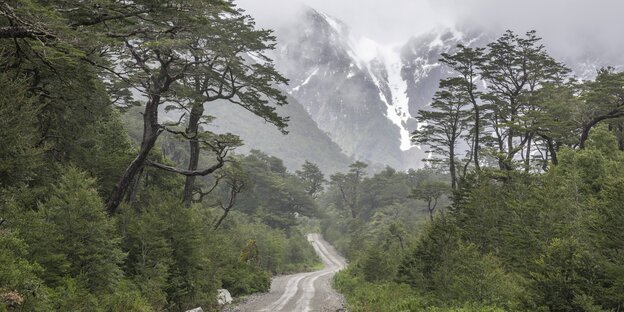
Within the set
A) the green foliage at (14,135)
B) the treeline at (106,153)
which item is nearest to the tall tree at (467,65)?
the treeline at (106,153)

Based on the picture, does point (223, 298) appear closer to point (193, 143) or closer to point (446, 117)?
point (193, 143)

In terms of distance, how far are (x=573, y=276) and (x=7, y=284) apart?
11.8 m

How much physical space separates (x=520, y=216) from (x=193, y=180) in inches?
653

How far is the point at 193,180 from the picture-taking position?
23.3 meters

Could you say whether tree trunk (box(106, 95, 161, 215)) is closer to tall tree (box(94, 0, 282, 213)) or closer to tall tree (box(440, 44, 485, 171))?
tall tree (box(94, 0, 282, 213))

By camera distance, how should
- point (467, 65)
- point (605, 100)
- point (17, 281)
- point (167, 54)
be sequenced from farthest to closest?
point (467, 65) < point (605, 100) < point (167, 54) < point (17, 281)

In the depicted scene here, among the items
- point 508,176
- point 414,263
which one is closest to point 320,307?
point 414,263

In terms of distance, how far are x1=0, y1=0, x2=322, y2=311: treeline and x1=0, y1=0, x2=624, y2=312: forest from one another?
0.07 m

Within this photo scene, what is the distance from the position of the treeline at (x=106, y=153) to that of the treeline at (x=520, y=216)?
9100 mm

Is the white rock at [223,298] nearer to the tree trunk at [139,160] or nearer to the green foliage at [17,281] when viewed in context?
the tree trunk at [139,160]

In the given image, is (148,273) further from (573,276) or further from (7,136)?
(573,276)

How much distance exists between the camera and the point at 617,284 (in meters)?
9.21

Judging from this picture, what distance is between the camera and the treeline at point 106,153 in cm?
942

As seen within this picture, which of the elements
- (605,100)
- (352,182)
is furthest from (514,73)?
(352,182)
